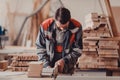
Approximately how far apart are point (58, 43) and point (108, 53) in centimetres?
133

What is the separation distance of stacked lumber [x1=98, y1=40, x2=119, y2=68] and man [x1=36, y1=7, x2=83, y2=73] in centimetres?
120

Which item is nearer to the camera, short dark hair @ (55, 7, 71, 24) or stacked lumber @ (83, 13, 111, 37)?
short dark hair @ (55, 7, 71, 24)

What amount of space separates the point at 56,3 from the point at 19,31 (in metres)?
0.98

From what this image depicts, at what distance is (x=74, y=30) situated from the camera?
10.7ft

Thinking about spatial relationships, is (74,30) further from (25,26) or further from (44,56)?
(25,26)

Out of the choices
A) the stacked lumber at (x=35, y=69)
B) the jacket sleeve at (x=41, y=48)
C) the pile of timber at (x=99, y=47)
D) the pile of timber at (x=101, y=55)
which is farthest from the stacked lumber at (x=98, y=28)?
the stacked lumber at (x=35, y=69)

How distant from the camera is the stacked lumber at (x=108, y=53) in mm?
4379

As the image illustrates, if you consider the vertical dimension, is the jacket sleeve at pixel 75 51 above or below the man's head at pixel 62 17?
below

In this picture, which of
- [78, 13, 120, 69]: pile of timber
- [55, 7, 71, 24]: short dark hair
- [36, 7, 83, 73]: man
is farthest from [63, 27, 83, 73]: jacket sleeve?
[78, 13, 120, 69]: pile of timber

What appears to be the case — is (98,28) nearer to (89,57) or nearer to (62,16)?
(89,57)

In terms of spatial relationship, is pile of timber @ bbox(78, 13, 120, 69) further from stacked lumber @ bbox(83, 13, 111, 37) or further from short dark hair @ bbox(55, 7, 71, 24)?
short dark hair @ bbox(55, 7, 71, 24)

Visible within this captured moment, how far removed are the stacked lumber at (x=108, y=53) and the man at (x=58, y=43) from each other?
1.20 meters

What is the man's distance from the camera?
10.6 ft

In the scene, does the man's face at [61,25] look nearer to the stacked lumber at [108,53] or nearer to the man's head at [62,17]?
the man's head at [62,17]
